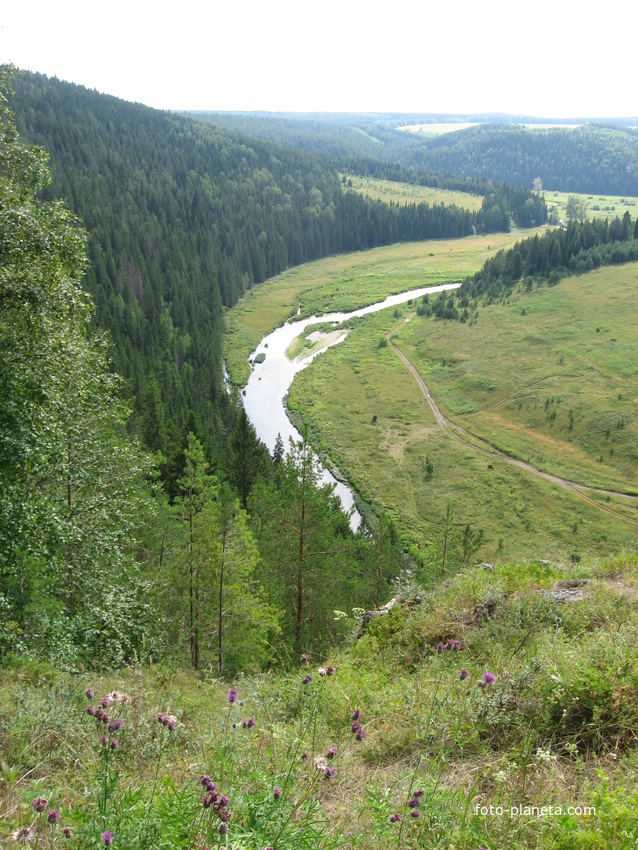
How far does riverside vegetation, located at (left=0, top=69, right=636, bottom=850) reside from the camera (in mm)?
4402

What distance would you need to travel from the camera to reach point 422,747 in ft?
19.9

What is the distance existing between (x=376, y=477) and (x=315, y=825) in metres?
51.4

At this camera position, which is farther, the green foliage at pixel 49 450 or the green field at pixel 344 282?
the green field at pixel 344 282

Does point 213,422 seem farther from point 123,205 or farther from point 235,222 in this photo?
point 235,222

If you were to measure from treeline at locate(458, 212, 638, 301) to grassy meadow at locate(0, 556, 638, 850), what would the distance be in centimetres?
9907

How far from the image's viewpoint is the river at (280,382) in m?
60.7

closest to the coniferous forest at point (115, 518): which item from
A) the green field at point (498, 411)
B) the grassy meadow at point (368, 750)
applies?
the grassy meadow at point (368, 750)

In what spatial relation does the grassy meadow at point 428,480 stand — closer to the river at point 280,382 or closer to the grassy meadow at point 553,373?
the river at point 280,382

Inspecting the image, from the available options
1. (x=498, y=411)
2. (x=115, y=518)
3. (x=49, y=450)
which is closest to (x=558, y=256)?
(x=498, y=411)

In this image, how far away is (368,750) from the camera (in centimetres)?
619

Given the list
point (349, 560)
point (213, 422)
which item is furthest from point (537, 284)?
point (349, 560)

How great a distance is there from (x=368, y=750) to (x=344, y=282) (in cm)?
13216

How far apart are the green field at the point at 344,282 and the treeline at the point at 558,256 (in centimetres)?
2311

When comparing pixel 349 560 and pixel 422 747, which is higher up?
pixel 422 747
